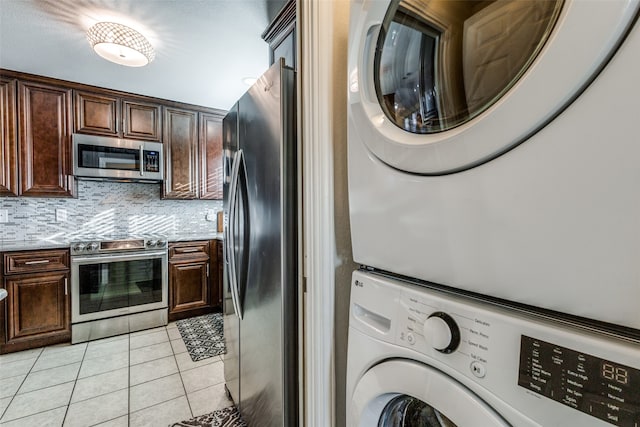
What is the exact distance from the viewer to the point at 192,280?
3070 millimetres

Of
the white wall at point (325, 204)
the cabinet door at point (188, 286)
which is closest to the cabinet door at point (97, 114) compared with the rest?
the cabinet door at point (188, 286)

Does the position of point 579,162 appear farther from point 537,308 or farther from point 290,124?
point 290,124

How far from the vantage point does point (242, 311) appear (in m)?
1.42

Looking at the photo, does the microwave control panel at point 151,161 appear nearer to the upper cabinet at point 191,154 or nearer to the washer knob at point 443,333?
the upper cabinet at point 191,154

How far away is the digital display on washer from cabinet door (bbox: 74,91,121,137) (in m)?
3.51

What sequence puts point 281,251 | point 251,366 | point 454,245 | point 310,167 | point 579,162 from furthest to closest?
1. point 251,366
2. point 281,251
3. point 310,167
4. point 454,245
5. point 579,162

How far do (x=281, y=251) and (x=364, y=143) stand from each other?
545 mm

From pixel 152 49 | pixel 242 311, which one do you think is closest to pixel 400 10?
pixel 242 311

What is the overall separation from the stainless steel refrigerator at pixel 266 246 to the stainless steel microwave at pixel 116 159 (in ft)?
6.15

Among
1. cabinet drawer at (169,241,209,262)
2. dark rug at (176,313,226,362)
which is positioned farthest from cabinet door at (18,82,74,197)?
dark rug at (176,313,226,362)

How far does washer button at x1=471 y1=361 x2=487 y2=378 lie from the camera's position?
0.47 meters

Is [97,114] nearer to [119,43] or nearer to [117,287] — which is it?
[119,43]

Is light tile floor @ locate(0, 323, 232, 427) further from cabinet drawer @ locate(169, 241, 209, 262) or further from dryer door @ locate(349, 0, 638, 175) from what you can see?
dryer door @ locate(349, 0, 638, 175)

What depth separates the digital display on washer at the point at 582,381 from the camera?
1.12ft
